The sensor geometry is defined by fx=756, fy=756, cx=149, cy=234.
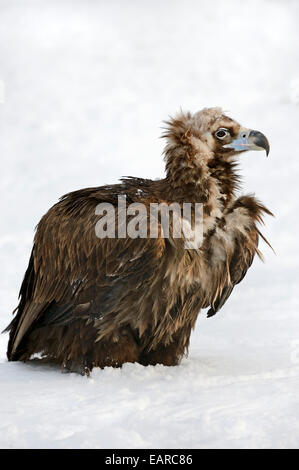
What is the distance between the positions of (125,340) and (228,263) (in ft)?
3.85

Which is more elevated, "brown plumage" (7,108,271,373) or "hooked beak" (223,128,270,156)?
"hooked beak" (223,128,270,156)

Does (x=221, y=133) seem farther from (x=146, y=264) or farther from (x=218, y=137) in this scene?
(x=146, y=264)

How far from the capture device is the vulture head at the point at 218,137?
22.9ft

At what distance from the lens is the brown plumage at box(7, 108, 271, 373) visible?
6492 millimetres

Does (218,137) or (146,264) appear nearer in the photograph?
(146,264)

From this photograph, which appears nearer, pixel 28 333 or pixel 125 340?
pixel 125 340

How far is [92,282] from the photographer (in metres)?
6.61

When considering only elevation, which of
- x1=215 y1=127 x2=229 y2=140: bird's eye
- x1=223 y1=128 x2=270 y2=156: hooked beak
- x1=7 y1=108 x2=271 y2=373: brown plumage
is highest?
x1=215 y1=127 x2=229 y2=140: bird's eye

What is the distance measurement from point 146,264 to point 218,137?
1.49 m

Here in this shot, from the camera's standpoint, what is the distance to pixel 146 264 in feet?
20.9

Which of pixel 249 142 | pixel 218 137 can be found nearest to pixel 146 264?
pixel 218 137

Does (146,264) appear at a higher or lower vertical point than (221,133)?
lower
